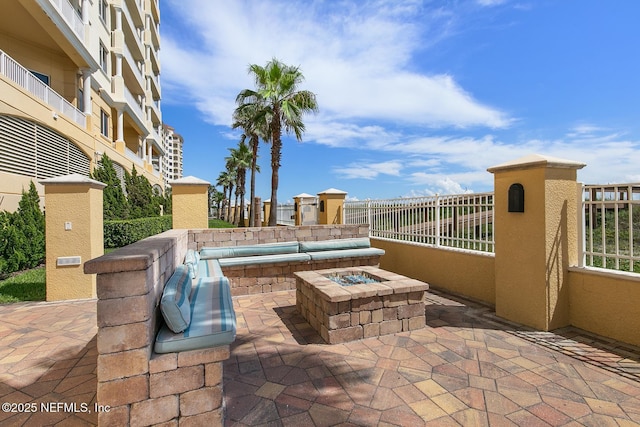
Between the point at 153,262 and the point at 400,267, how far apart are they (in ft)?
19.8

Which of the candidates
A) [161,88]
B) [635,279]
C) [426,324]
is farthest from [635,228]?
[161,88]

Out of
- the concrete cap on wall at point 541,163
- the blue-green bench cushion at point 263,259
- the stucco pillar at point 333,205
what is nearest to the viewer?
the concrete cap on wall at point 541,163

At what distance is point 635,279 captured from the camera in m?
3.41

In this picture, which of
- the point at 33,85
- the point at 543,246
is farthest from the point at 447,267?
the point at 33,85

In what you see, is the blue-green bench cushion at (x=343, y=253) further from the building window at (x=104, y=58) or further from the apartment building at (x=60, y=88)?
the building window at (x=104, y=58)

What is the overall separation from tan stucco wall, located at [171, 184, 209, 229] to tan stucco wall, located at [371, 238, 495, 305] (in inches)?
180

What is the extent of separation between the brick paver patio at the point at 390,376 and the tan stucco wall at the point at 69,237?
115cm

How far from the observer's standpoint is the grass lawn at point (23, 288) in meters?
5.57

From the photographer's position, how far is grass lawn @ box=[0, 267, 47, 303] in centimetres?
557

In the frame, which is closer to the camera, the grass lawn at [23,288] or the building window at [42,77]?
the grass lawn at [23,288]

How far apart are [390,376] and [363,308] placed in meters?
1.00

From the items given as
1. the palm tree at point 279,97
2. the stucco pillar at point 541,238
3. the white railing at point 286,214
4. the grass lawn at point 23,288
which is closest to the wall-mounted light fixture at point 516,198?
the stucco pillar at point 541,238

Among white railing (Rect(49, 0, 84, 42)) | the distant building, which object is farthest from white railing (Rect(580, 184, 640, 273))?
the distant building

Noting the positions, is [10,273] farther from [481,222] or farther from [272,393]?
[481,222]
